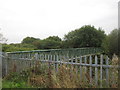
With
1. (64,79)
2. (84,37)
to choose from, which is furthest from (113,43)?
(84,37)

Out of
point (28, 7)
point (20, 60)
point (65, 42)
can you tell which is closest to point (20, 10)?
point (28, 7)

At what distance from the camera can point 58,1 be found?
35.5ft

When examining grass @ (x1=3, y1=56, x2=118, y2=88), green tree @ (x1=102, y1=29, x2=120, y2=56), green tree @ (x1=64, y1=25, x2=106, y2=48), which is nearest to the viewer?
grass @ (x1=3, y1=56, x2=118, y2=88)

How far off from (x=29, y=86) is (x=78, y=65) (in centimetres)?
155

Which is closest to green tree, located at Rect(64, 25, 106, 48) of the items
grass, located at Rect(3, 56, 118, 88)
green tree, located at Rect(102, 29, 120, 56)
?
green tree, located at Rect(102, 29, 120, 56)

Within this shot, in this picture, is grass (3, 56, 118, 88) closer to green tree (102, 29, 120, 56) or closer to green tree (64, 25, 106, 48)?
green tree (102, 29, 120, 56)

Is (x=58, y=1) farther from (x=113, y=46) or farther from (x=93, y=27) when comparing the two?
(x=93, y=27)

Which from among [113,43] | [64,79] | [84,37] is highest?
[84,37]

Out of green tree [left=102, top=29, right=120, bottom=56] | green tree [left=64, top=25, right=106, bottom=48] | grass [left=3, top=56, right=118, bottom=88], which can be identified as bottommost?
grass [left=3, top=56, right=118, bottom=88]

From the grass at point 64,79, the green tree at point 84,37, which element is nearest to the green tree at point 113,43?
the grass at point 64,79

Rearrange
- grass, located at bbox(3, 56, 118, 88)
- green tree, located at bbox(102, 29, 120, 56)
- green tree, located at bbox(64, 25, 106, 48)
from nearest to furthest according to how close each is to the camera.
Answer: grass, located at bbox(3, 56, 118, 88)
green tree, located at bbox(102, 29, 120, 56)
green tree, located at bbox(64, 25, 106, 48)

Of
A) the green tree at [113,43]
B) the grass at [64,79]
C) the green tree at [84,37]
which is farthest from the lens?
the green tree at [84,37]

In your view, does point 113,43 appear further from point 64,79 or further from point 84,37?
point 84,37

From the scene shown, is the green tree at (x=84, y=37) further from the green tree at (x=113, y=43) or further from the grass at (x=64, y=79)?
the grass at (x=64, y=79)
